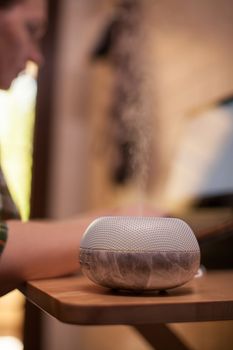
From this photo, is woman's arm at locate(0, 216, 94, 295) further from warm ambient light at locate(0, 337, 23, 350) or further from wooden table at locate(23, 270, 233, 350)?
warm ambient light at locate(0, 337, 23, 350)

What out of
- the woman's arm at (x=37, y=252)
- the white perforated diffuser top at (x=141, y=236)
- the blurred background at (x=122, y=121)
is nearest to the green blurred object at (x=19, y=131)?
the blurred background at (x=122, y=121)

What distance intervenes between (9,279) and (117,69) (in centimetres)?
133

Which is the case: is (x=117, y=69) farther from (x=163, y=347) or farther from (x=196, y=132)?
(x=163, y=347)

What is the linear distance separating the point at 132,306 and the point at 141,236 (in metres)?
0.09

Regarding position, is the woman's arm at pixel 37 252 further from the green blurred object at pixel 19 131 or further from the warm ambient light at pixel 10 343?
the warm ambient light at pixel 10 343

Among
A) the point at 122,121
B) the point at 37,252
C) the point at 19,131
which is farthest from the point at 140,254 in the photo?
the point at 19,131

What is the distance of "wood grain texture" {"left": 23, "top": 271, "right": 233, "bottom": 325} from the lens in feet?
1.26

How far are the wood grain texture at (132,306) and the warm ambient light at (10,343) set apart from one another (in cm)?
204

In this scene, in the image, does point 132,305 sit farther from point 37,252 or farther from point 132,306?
point 37,252

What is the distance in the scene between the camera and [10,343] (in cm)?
247

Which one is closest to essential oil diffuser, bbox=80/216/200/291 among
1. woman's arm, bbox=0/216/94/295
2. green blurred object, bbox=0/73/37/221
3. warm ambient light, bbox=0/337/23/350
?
woman's arm, bbox=0/216/94/295

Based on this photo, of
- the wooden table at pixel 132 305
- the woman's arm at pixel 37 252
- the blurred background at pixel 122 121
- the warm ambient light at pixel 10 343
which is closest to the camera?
the wooden table at pixel 132 305

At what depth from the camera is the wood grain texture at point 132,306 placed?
0.38 meters

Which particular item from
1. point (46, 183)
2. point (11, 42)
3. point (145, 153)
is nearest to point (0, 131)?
point (46, 183)
